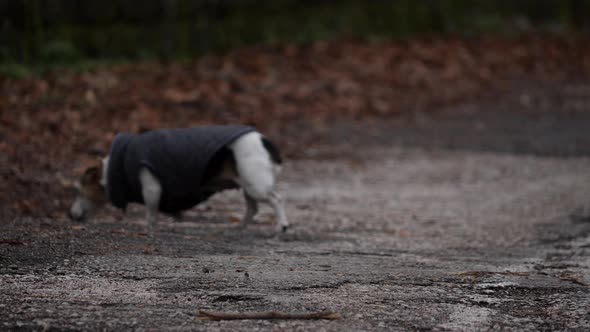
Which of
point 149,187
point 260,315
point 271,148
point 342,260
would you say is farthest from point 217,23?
point 260,315

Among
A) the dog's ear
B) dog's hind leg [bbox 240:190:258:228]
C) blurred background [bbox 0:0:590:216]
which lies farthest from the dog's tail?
blurred background [bbox 0:0:590:216]

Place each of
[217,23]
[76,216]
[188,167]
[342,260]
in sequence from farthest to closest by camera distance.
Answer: [217,23] < [76,216] < [188,167] < [342,260]

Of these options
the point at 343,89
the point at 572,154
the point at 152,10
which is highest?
the point at 152,10

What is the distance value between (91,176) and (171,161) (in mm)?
1146

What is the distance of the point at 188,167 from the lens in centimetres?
751

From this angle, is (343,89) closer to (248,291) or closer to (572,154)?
(572,154)

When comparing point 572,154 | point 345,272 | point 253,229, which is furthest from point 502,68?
point 345,272

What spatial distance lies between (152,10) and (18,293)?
11.3 m

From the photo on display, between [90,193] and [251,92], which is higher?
[251,92]

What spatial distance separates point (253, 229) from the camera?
26.1 feet

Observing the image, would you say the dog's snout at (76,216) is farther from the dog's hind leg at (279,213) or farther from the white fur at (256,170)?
the dog's hind leg at (279,213)

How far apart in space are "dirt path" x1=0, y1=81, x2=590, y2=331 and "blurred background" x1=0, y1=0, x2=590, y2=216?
1.72 metres

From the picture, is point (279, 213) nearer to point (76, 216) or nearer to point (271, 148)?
point (271, 148)

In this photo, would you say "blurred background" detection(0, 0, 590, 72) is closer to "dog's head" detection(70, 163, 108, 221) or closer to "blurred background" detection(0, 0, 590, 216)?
"blurred background" detection(0, 0, 590, 216)
